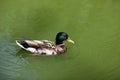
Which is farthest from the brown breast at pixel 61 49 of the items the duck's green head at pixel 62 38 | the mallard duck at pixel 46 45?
the duck's green head at pixel 62 38

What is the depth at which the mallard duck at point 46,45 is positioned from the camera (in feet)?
24.7

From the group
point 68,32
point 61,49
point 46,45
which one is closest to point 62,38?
point 61,49

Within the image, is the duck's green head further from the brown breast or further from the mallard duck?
the brown breast

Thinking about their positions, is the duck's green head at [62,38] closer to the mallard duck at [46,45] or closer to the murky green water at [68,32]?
the mallard duck at [46,45]

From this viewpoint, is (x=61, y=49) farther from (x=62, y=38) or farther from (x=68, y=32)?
(x=68, y=32)

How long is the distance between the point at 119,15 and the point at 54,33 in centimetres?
225

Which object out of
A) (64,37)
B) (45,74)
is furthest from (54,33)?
(45,74)

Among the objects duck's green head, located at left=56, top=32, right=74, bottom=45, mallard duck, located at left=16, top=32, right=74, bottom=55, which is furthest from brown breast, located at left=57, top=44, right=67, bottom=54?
duck's green head, located at left=56, top=32, right=74, bottom=45

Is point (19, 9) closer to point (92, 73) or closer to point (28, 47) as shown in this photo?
point (28, 47)

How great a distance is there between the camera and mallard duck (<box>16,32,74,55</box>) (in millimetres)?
7522

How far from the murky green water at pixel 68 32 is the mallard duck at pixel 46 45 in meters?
0.14

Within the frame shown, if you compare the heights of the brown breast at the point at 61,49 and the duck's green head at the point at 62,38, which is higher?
the duck's green head at the point at 62,38

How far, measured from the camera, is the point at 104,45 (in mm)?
8094

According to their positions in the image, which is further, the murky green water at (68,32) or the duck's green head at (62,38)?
the duck's green head at (62,38)
